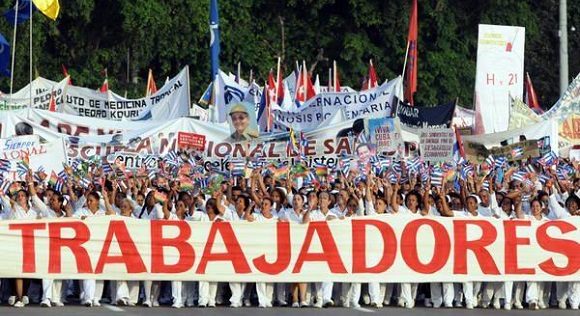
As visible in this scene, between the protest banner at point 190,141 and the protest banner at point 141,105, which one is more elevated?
the protest banner at point 141,105

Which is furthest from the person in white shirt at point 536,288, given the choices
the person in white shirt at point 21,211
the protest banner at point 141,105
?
the protest banner at point 141,105

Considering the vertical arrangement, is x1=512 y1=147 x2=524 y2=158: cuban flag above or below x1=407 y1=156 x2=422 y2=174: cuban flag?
above

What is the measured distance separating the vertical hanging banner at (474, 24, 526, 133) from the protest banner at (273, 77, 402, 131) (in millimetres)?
1480

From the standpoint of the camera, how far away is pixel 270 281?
62.8ft

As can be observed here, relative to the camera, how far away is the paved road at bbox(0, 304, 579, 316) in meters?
18.2

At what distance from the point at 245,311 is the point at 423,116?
12955mm

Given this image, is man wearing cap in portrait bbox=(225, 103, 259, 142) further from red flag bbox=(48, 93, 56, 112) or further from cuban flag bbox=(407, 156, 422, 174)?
red flag bbox=(48, 93, 56, 112)

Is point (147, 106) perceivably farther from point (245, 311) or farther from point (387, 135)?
point (245, 311)

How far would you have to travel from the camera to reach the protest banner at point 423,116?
30.7 m

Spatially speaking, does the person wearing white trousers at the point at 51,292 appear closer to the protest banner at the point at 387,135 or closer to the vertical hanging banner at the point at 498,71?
the protest banner at the point at 387,135

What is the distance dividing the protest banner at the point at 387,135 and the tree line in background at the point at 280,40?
22655mm

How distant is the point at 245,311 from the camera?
18.5m

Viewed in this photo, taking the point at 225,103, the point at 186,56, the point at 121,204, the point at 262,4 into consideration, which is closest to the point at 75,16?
the point at 186,56

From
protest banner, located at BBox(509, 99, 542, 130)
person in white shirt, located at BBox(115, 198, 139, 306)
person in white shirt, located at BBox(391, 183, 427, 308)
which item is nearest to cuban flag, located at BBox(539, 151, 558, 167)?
protest banner, located at BBox(509, 99, 542, 130)
